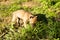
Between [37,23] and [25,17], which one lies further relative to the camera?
[25,17]

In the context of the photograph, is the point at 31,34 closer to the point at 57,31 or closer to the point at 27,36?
the point at 27,36

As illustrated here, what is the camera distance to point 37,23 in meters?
7.82

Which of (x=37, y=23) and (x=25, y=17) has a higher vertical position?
(x=25, y=17)

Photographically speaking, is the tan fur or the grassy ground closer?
the grassy ground

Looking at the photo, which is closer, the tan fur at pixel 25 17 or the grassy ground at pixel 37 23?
the grassy ground at pixel 37 23

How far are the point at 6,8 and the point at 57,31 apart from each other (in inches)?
109

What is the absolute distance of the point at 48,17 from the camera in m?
8.52

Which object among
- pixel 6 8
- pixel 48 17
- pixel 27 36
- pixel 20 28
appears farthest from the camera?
pixel 6 8

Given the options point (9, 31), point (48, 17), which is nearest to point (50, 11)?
point (48, 17)

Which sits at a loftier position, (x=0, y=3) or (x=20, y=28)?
(x=0, y=3)

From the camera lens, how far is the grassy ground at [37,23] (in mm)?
7469

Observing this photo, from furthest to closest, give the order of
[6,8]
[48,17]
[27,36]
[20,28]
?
[6,8], [48,17], [20,28], [27,36]

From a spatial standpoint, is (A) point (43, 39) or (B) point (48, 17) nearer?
(A) point (43, 39)

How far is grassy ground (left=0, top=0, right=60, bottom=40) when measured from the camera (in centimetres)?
747
